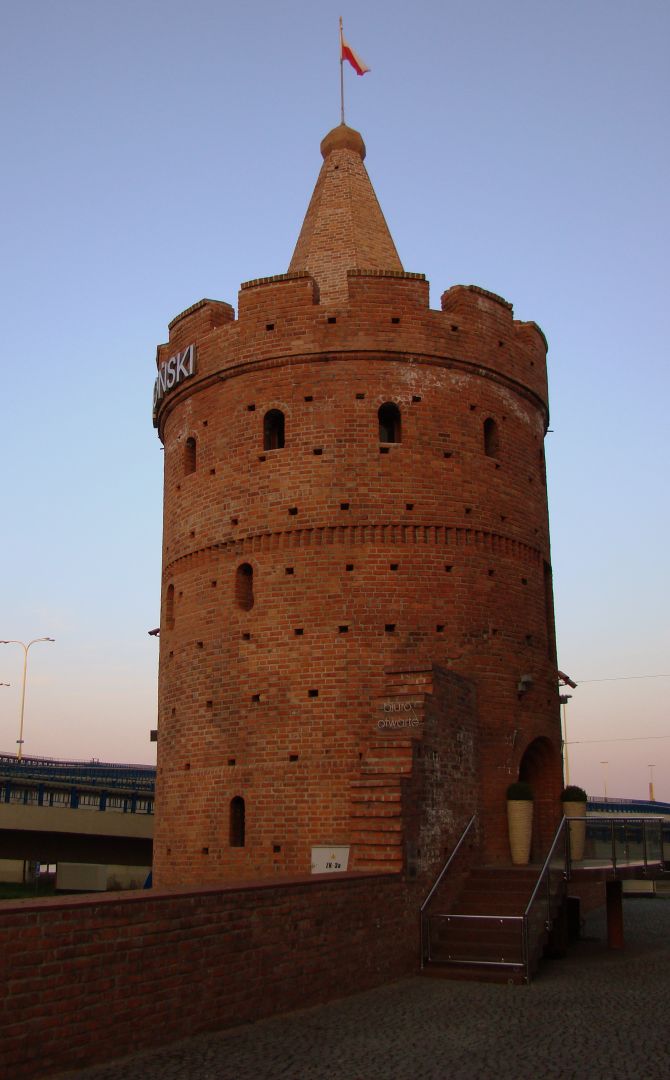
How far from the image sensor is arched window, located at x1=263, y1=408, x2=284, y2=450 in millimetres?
19688

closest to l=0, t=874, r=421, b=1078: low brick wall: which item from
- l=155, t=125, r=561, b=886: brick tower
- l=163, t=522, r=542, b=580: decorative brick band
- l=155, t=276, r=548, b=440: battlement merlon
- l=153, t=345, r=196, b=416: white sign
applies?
l=155, t=125, r=561, b=886: brick tower

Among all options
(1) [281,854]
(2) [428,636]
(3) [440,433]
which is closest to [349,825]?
(1) [281,854]

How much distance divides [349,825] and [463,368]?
348 inches

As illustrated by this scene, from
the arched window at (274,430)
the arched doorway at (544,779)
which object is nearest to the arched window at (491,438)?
the arched window at (274,430)

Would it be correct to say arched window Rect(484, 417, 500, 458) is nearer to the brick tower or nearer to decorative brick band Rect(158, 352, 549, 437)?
the brick tower

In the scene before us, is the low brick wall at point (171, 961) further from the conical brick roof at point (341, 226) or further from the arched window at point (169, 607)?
the conical brick roof at point (341, 226)

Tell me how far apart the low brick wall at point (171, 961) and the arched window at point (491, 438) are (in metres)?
9.28

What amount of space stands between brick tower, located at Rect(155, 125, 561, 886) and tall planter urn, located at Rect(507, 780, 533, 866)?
0.22 metres

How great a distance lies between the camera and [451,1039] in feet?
34.7

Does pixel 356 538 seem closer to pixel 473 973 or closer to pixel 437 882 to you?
pixel 437 882

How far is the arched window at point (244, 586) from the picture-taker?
61.8 feet

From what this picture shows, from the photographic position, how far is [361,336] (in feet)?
63.0

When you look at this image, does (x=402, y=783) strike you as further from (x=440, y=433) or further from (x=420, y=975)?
(x=440, y=433)

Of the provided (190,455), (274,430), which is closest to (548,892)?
(274,430)
